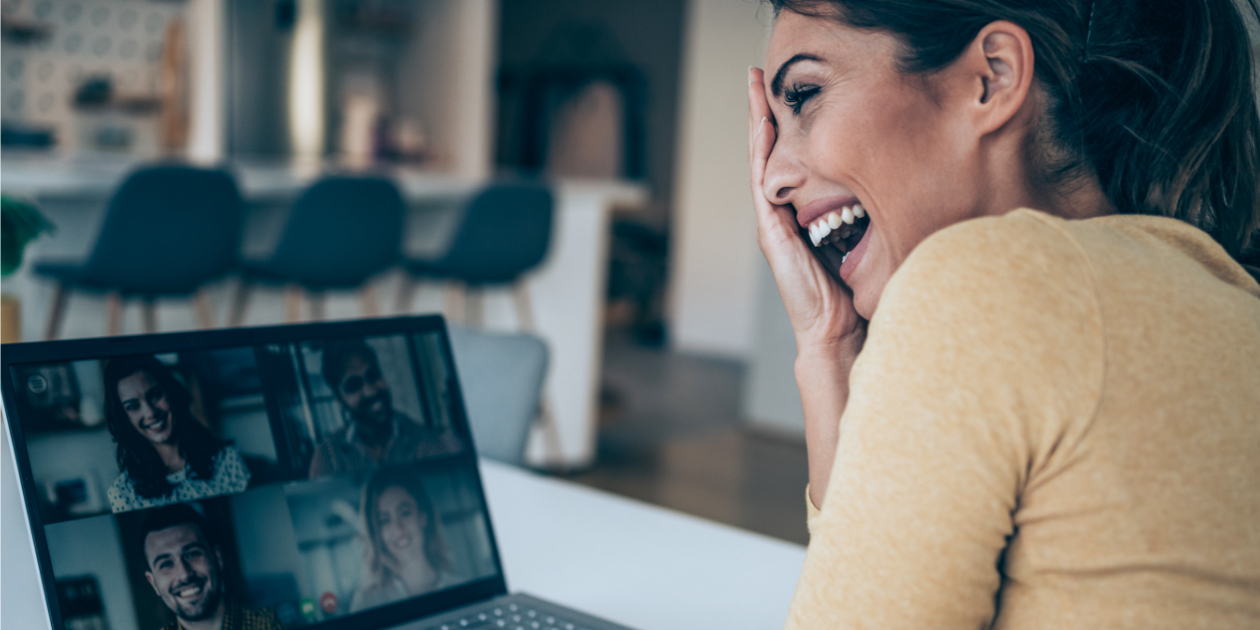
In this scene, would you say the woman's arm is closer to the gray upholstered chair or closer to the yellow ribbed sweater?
the yellow ribbed sweater

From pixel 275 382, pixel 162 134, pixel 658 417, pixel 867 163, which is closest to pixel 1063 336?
pixel 867 163

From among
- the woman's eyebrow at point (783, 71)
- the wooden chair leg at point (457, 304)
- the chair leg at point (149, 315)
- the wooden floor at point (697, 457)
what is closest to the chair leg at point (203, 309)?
the chair leg at point (149, 315)

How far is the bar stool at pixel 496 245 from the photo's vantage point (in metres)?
3.32

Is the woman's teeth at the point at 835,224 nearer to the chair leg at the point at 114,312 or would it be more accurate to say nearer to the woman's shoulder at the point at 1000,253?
the woman's shoulder at the point at 1000,253

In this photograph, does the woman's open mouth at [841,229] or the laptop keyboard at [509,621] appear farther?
the laptop keyboard at [509,621]

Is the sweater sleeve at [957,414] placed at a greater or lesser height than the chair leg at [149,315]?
greater

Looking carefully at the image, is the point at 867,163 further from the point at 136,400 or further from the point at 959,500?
the point at 136,400

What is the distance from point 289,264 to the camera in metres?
2.94

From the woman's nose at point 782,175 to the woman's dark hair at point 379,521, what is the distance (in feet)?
1.32

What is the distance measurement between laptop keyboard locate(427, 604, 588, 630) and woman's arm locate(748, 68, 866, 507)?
0.26m

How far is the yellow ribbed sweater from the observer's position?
480 millimetres

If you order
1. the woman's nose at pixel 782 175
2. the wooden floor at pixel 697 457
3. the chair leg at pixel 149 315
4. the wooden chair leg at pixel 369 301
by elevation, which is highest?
the woman's nose at pixel 782 175

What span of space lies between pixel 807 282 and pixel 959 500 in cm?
32

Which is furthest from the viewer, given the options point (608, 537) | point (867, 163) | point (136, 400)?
point (608, 537)
